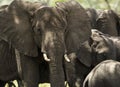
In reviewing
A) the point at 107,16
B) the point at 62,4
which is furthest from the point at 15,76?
the point at 107,16

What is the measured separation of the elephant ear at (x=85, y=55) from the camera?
1083 cm

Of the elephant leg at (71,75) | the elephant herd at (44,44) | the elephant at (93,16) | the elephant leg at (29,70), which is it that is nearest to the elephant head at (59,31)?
the elephant herd at (44,44)

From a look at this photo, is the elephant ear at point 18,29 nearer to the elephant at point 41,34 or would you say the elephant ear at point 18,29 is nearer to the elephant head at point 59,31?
the elephant at point 41,34

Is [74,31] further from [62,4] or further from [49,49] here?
[49,49]

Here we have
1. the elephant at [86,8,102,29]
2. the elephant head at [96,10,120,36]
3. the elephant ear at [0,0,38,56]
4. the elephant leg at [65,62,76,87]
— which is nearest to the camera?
the elephant ear at [0,0,38,56]

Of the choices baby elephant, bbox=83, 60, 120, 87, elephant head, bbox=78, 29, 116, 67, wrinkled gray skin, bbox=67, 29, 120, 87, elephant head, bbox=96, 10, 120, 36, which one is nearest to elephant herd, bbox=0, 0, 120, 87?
baby elephant, bbox=83, 60, 120, 87

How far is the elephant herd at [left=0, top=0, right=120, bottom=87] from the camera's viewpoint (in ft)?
27.8

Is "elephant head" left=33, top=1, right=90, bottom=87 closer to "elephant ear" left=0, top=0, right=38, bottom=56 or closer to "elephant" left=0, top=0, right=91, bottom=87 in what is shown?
"elephant" left=0, top=0, right=91, bottom=87

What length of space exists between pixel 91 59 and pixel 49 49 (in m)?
2.65

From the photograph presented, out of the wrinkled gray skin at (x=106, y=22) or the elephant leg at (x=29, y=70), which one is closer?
the elephant leg at (x=29, y=70)

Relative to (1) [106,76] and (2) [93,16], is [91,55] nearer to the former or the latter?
(1) [106,76]

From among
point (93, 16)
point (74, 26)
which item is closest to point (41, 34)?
point (74, 26)

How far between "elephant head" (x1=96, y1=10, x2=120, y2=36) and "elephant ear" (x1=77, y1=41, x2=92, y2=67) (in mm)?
2378

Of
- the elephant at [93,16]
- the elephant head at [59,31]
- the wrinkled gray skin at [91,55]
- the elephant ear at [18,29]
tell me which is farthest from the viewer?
the elephant at [93,16]
